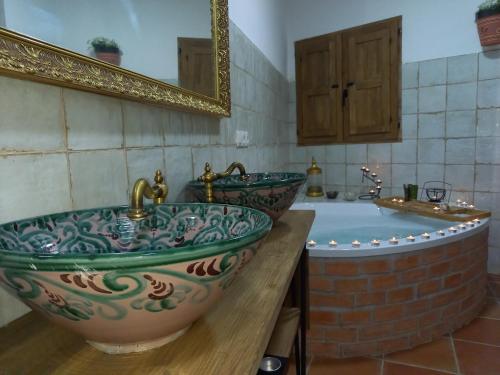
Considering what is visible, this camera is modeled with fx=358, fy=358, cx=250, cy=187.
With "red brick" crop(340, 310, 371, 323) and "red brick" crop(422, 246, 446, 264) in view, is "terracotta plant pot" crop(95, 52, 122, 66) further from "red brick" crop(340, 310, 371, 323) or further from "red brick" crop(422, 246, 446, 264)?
"red brick" crop(422, 246, 446, 264)

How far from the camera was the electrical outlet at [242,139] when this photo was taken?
1777 mm

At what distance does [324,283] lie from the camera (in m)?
1.66

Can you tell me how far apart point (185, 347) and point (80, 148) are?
492 mm

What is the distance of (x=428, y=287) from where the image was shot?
173 cm

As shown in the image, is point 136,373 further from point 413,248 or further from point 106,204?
point 413,248

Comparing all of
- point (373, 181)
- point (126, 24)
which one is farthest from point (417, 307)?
point (126, 24)

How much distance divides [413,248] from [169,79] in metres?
1.31

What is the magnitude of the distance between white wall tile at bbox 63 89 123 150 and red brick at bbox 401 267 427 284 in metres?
1.41

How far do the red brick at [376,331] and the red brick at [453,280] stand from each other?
0.37 m

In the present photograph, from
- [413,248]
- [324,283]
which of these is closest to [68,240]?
[324,283]

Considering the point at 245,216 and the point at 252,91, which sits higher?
the point at 252,91

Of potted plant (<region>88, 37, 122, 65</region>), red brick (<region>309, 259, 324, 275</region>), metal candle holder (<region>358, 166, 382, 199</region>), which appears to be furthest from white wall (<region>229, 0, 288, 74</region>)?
red brick (<region>309, 259, 324, 275</region>)

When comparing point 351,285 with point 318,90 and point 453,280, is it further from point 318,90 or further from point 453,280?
point 318,90

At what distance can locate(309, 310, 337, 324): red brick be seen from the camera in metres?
1.66
